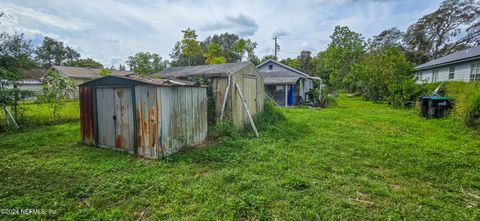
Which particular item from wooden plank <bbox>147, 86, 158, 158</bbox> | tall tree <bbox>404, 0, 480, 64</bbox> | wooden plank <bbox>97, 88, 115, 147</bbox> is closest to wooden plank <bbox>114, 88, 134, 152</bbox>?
wooden plank <bbox>97, 88, 115, 147</bbox>

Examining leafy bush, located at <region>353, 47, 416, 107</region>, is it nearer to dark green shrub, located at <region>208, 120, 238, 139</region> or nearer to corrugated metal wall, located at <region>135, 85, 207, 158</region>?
dark green shrub, located at <region>208, 120, 238, 139</region>

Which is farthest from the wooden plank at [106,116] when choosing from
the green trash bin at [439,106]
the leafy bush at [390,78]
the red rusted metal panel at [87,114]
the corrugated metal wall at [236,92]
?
the leafy bush at [390,78]

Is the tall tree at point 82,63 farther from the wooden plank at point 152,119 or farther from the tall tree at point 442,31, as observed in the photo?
the tall tree at point 442,31

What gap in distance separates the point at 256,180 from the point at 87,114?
5025 mm

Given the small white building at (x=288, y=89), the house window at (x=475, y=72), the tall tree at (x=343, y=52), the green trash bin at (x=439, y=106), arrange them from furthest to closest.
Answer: the tall tree at (x=343, y=52) → the small white building at (x=288, y=89) → the house window at (x=475, y=72) → the green trash bin at (x=439, y=106)

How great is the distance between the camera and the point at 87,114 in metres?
5.93

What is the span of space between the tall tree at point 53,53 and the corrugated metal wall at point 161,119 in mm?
48662

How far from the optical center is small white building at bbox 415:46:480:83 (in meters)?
14.4

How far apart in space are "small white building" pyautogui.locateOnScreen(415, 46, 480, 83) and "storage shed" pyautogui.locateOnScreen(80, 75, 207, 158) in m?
17.9

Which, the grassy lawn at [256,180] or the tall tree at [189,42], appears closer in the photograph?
the grassy lawn at [256,180]

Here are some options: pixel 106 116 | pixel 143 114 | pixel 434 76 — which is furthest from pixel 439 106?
pixel 106 116

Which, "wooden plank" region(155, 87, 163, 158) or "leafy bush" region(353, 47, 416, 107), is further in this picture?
"leafy bush" region(353, 47, 416, 107)

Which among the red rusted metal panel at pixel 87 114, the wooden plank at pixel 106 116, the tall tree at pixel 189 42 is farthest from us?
the tall tree at pixel 189 42

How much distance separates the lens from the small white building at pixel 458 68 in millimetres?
14410
